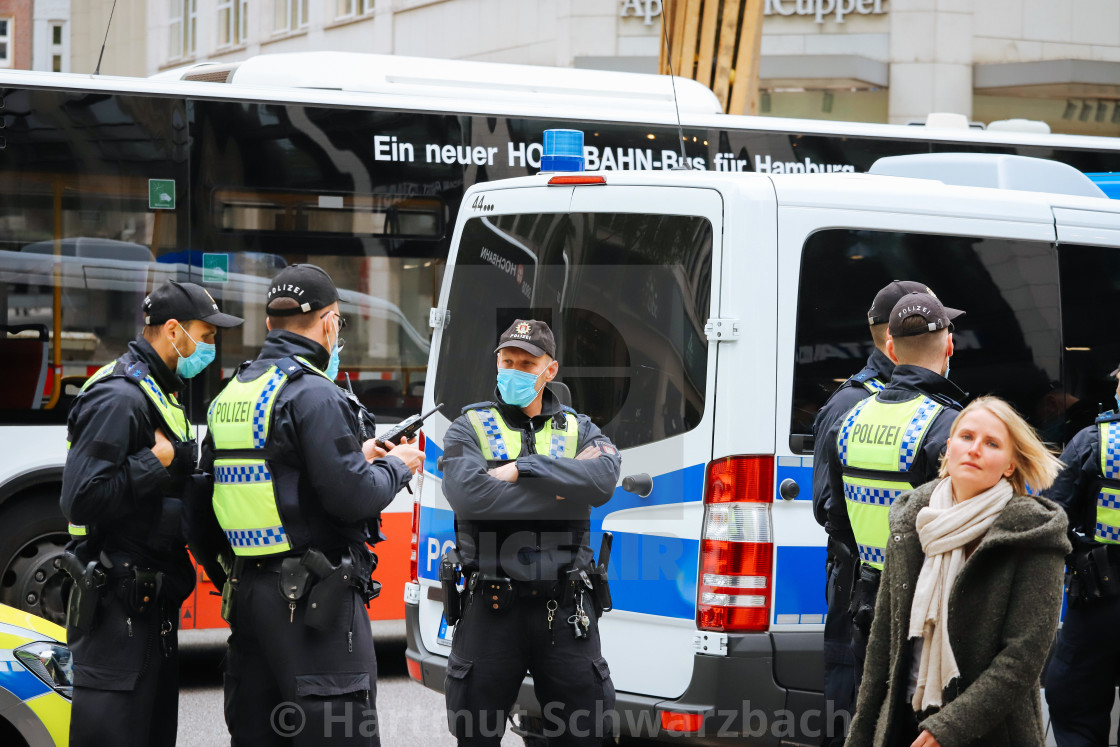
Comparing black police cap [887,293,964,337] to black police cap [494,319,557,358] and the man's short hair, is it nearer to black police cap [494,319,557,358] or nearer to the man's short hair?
the man's short hair

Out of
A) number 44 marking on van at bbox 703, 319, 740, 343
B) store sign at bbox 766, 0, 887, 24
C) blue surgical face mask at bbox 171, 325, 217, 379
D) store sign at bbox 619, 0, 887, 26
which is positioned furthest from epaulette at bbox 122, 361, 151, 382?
store sign at bbox 766, 0, 887, 24

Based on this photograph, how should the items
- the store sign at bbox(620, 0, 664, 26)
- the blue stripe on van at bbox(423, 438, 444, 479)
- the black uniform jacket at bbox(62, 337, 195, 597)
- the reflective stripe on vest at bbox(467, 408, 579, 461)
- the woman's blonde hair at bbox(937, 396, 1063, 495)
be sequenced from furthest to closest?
the store sign at bbox(620, 0, 664, 26), the blue stripe on van at bbox(423, 438, 444, 479), the reflective stripe on vest at bbox(467, 408, 579, 461), the black uniform jacket at bbox(62, 337, 195, 597), the woman's blonde hair at bbox(937, 396, 1063, 495)

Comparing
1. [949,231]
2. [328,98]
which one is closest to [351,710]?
[949,231]

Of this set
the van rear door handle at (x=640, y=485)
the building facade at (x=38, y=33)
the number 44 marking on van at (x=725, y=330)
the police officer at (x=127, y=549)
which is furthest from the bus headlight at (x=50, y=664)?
the building facade at (x=38, y=33)

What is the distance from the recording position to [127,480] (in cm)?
429

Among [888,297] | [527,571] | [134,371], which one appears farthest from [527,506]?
[888,297]

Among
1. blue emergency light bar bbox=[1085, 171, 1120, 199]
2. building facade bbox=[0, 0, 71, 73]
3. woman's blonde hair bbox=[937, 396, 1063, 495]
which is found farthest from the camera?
building facade bbox=[0, 0, 71, 73]

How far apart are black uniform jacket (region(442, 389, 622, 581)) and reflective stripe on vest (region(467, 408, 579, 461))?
0.03 m

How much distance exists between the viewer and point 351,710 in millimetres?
4070

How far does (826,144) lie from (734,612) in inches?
208

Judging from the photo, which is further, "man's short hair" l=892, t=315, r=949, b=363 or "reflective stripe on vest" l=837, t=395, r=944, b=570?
"man's short hair" l=892, t=315, r=949, b=363

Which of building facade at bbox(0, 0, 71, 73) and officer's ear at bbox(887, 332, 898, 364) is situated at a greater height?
building facade at bbox(0, 0, 71, 73)

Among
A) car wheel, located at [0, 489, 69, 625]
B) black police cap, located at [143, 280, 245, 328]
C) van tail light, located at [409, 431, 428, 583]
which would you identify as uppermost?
black police cap, located at [143, 280, 245, 328]

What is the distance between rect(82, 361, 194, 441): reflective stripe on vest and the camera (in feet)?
14.6
